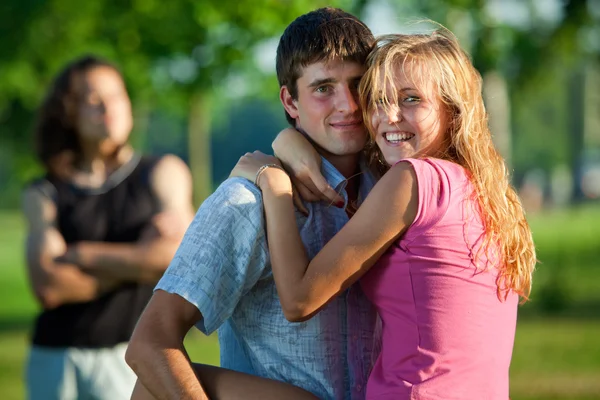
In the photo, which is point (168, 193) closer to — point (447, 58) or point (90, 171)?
point (90, 171)

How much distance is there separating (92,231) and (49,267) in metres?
0.27

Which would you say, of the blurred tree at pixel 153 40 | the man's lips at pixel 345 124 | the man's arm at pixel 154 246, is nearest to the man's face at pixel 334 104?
the man's lips at pixel 345 124

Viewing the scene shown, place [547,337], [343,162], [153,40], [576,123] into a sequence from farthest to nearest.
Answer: [576,123]
[547,337]
[153,40]
[343,162]

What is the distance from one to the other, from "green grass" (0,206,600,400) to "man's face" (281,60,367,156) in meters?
3.16

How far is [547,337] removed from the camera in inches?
562

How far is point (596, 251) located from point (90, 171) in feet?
82.9

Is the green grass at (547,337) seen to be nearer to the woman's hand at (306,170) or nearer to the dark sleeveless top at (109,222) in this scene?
the dark sleeveless top at (109,222)

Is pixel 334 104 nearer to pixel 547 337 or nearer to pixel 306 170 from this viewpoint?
pixel 306 170

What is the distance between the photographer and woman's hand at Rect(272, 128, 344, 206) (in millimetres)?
3072

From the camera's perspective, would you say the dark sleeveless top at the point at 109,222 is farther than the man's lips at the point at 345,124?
Yes

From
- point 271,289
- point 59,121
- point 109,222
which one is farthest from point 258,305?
point 59,121

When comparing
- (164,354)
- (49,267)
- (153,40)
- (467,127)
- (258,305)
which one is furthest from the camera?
(153,40)

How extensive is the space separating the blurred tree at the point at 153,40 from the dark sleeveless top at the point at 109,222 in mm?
6062

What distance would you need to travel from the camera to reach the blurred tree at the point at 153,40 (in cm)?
1179
